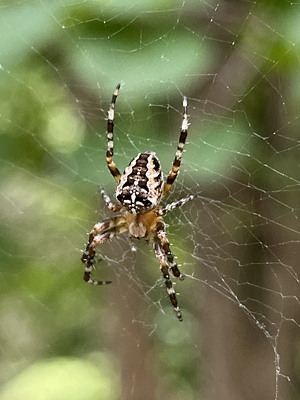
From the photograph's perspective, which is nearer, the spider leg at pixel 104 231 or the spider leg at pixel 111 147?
the spider leg at pixel 111 147

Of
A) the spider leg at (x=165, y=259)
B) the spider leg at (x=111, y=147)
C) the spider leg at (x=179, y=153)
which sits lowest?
the spider leg at (x=165, y=259)

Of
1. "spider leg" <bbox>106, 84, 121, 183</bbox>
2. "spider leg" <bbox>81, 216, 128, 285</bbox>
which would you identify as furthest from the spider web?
"spider leg" <bbox>81, 216, 128, 285</bbox>

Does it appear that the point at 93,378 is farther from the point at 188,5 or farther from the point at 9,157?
the point at 188,5

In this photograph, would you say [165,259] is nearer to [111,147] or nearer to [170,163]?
[170,163]

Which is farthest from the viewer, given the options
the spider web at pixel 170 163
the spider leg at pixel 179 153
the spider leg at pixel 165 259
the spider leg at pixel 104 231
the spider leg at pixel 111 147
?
the spider leg at pixel 104 231

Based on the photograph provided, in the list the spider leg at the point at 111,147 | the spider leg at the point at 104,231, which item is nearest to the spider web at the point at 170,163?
the spider leg at the point at 111,147

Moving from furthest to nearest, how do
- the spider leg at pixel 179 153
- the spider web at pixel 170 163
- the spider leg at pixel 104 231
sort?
the spider leg at pixel 104 231, the spider leg at pixel 179 153, the spider web at pixel 170 163

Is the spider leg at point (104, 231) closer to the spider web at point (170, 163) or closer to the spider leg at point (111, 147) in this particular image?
the spider web at point (170, 163)

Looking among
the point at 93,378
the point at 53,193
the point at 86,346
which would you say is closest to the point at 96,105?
the point at 53,193

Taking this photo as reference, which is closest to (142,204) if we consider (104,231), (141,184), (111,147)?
(141,184)
